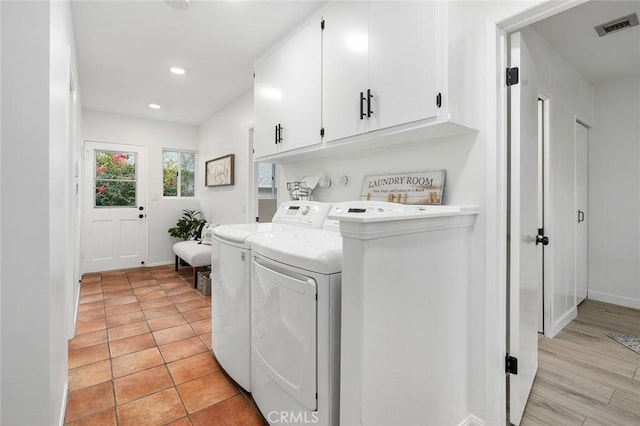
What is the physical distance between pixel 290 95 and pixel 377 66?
2.74 feet

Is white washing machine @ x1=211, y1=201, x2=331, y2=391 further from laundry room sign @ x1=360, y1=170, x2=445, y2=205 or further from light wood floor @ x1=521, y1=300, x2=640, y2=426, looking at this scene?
light wood floor @ x1=521, y1=300, x2=640, y2=426

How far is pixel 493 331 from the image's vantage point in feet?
4.92

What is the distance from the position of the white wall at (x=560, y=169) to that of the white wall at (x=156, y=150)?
503 cm

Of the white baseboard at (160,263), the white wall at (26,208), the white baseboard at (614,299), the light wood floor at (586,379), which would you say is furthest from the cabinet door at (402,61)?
the white baseboard at (160,263)

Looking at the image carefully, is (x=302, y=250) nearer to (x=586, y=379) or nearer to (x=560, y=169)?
(x=586, y=379)

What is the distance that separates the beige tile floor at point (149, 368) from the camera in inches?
66.0

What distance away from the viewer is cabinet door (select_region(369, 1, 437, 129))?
1383 millimetres

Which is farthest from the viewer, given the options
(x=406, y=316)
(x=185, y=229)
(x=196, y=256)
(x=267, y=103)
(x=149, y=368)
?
(x=185, y=229)

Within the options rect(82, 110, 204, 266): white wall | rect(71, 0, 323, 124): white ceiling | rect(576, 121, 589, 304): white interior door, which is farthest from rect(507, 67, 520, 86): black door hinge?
rect(82, 110, 204, 266): white wall

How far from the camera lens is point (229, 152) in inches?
175

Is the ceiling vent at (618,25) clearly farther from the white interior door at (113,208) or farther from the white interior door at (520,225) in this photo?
the white interior door at (113,208)

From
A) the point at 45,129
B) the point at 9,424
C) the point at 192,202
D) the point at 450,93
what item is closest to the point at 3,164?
the point at 45,129

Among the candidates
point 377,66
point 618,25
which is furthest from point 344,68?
point 618,25

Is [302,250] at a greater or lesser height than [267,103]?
lesser
